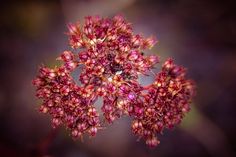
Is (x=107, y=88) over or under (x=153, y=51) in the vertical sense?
under

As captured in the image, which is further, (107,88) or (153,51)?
(153,51)

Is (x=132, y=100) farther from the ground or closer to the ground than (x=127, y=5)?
closer to the ground

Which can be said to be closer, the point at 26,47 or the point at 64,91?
the point at 64,91

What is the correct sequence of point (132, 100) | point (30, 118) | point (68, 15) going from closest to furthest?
1. point (132, 100)
2. point (30, 118)
3. point (68, 15)

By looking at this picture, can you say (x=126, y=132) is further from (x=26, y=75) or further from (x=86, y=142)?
(x=26, y=75)

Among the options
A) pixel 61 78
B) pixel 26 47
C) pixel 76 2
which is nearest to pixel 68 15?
pixel 76 2
